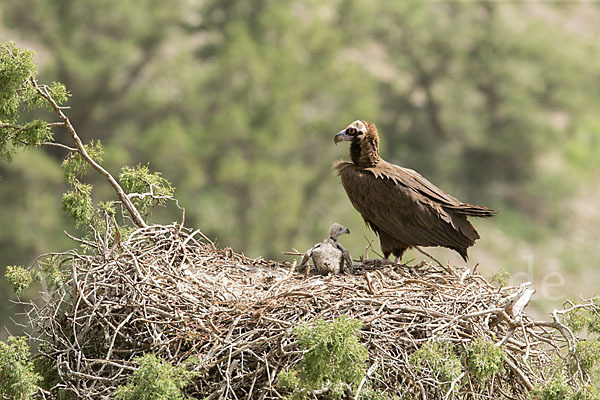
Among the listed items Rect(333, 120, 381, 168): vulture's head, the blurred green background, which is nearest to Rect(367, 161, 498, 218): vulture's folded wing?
Rect(333, 120, 381, 168): vulture's head

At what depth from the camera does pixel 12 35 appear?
845 inches

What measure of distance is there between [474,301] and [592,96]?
28601mm

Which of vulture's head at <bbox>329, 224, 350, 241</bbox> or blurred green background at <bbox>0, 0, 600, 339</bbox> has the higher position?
blurred green background at <bbox>0, 0, 600, 339</bbox>

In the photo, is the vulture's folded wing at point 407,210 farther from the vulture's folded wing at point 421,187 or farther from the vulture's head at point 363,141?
the vulture's head at point 363,141

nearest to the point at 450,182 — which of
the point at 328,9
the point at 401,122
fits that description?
the point at 401,122

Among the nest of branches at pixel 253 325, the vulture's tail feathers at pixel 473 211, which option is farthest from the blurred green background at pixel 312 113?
the nest of branches at pixel 253 325

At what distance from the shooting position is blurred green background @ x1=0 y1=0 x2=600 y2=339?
2167cm

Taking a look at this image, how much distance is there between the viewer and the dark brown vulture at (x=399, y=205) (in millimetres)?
6332

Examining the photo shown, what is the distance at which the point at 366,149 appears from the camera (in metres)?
6.63

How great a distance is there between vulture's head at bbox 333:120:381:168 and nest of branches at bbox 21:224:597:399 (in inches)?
49.1

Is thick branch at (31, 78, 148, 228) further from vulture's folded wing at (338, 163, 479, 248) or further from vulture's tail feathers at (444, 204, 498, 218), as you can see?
vulture's tail feathers at (444, 204, 498, 218)

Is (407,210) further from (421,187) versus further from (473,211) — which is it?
(473,211)

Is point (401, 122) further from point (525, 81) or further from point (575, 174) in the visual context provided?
point (575, 174)

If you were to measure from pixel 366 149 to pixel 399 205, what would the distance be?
54 centimetres
